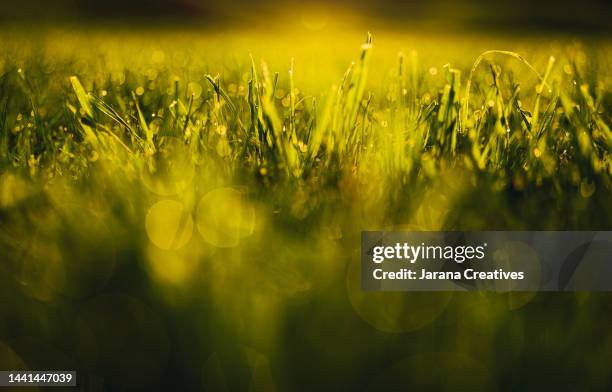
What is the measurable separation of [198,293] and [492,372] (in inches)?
18.3

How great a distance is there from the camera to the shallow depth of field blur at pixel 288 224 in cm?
96

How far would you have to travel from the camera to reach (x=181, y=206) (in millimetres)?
1064

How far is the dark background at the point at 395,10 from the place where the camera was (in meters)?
1.28

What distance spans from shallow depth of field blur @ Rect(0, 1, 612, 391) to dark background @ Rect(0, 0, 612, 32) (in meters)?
0.03

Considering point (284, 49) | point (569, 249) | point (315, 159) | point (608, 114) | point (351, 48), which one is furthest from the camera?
point (284, 49)

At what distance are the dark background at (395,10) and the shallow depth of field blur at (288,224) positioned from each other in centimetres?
3

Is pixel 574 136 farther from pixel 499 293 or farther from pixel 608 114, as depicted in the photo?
pixel 499 293

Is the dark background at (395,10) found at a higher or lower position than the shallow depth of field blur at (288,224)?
higher

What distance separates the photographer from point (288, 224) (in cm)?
105

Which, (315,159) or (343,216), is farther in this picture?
(315,159)

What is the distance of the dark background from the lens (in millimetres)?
1279

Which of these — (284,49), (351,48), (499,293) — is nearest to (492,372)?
(499,293)

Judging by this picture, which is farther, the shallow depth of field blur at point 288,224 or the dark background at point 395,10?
the dark background at point 395,10

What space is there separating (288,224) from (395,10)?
0.60 meters
